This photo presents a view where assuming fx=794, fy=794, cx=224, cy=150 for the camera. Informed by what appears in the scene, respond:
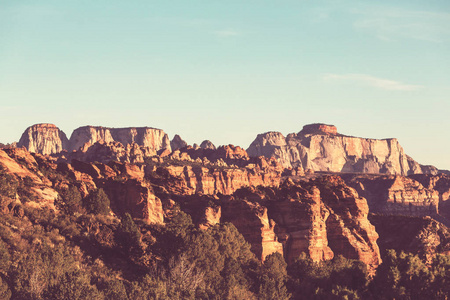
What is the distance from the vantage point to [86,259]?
87.5m

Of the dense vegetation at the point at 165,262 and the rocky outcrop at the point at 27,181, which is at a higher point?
the rocky outcrop at the point at 27,181

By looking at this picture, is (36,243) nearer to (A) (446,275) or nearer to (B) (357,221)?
(A) (446,275)

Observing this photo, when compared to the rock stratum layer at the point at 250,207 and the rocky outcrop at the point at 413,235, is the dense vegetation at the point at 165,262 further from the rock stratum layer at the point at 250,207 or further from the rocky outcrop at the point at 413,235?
the rocky outcrop at the point at 413,235

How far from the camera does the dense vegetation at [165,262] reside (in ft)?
258

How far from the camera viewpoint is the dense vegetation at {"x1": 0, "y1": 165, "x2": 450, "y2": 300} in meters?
78.6

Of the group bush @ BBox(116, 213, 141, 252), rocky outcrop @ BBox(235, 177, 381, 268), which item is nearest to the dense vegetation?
bush @ BBox(116, 213, 141, 252)

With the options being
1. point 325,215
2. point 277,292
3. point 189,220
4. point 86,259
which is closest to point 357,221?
point 325,215

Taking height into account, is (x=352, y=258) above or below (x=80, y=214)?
below

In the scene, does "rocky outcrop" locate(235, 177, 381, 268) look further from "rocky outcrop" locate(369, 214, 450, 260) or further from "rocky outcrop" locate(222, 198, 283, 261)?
"rocky outcrop" locate(369, 214, 450, 260)

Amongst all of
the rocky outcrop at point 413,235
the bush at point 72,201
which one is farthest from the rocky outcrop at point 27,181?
the rocky outcrop at point 413,235

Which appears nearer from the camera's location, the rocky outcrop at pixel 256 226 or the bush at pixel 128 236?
the bush at pixel 128 236

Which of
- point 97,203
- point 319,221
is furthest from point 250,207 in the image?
point 97,203

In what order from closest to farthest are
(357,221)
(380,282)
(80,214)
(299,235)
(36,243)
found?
(36,243) → (380,282) → (80,214) → (299,235) → (357,221)

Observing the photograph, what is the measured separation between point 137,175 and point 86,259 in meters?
45.8
